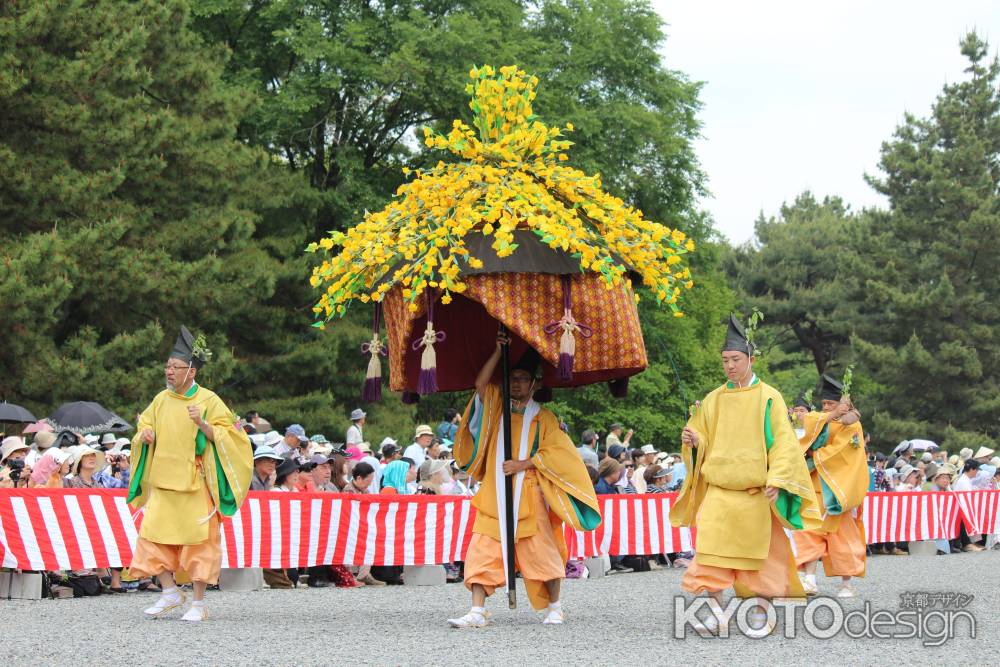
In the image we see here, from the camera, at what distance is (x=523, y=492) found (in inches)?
386

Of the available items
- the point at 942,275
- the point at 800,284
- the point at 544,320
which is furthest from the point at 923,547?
the point at 800,284

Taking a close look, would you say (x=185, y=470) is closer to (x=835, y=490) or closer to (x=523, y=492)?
(x=523, y=492)

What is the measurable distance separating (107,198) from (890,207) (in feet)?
113

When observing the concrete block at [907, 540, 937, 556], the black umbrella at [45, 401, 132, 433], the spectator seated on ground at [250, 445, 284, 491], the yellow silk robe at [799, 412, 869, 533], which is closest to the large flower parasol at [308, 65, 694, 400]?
the yellow silk robe at [799, 412, 869, 533]

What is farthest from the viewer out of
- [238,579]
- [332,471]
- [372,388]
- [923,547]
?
[923,547]

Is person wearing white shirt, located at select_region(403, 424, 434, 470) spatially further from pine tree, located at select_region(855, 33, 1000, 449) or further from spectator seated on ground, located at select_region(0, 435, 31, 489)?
pine tree, located at select_region(855, 33, 1000, 449)

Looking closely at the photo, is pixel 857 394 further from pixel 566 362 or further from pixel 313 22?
pixel 566 362

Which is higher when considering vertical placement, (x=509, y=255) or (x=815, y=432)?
(x=509, y=255)

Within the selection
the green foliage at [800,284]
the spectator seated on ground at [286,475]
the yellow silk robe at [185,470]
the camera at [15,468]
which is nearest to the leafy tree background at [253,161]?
the spectator seated on ground at [286,475]

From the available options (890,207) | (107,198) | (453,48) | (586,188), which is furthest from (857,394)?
(586,188)

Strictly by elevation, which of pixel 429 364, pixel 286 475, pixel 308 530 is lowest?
pixel 308 530

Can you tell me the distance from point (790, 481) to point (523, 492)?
176 centimetres

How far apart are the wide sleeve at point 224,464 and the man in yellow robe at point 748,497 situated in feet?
10.2

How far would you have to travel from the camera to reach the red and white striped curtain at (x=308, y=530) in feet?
39.2
